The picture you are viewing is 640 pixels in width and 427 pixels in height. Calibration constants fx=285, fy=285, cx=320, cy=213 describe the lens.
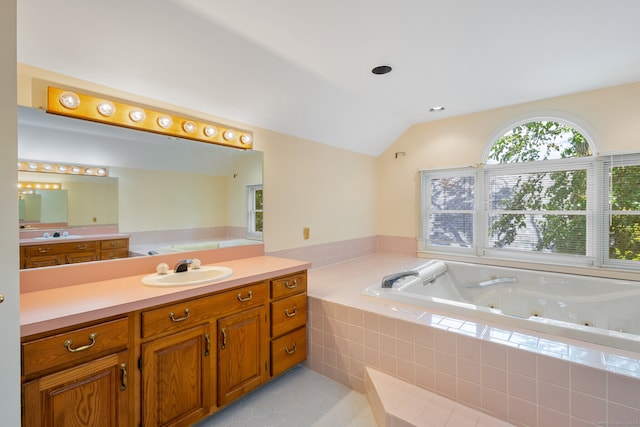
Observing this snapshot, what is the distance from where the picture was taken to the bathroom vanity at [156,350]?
42.9 inches

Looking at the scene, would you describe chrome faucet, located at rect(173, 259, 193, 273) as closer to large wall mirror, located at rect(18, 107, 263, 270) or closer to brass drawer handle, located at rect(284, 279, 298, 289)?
large wall mirror, located at rect(18, 107, 263, 270)

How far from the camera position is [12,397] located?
2.99 ft

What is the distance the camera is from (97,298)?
51.8 inches

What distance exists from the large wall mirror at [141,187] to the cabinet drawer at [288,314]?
70 cm

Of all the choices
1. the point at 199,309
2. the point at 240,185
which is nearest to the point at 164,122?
the point at 240,185

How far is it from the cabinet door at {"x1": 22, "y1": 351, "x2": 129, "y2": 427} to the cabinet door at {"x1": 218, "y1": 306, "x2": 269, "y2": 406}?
0.48 metres

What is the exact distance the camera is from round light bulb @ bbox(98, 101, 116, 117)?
1660 mm

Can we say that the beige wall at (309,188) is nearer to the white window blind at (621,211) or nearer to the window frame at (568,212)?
the window frame at (568,212)

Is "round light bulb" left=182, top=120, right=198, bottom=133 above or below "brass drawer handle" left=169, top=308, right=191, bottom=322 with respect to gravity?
above

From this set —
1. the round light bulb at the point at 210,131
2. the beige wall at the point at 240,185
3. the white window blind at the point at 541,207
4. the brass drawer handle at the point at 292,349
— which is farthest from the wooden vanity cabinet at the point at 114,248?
the white window blind at the point at 541,207

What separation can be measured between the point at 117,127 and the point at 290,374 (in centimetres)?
205

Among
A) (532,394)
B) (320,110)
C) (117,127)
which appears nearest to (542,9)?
(320,110)

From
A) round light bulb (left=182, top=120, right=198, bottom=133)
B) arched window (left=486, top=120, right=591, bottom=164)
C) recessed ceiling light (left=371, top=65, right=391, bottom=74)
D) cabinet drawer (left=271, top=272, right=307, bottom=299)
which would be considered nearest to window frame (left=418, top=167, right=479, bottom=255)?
arched window (left=486, top=120, right=591, bottom=164)

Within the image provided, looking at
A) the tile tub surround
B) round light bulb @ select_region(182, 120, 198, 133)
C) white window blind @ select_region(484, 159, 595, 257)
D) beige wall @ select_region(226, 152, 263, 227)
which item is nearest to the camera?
the tile tub surround
